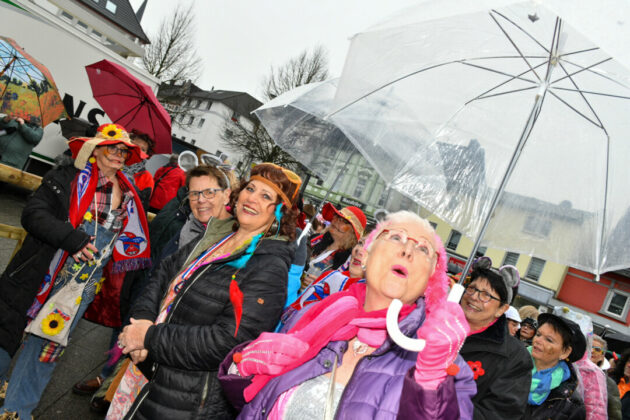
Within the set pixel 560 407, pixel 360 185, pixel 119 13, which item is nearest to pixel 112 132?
pixel 360 185

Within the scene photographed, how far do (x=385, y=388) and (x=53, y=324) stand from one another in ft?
7.92

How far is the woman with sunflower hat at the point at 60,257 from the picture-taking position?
243 cm

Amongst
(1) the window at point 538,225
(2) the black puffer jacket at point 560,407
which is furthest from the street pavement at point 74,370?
(1) the window at point 538,225

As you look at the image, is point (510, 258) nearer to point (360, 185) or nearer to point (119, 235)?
point (360, 185)

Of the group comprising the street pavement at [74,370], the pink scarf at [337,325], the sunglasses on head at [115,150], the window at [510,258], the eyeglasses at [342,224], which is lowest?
the street pavement at [74,370]

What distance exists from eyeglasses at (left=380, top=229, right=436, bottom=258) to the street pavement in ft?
9.47

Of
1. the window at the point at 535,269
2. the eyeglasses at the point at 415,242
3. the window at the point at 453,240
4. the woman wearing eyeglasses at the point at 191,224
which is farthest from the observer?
the window at the point at 453,240

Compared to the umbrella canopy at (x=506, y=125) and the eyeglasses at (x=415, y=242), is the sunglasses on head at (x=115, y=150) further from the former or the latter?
the eyeglasses at (x=415, y=242)

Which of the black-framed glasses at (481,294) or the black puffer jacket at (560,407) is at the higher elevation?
the black-framed glasses at (481,294)

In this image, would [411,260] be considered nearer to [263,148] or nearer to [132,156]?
[132,156]

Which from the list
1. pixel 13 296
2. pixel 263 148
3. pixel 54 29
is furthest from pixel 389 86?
pixel 263 148

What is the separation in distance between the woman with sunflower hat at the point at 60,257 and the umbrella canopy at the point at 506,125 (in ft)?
6.59

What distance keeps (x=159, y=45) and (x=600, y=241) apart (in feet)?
78.1

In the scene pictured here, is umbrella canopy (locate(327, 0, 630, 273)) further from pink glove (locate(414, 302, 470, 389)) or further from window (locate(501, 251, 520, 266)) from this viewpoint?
window (locate(501, 251, 520, 266))
